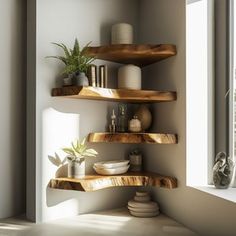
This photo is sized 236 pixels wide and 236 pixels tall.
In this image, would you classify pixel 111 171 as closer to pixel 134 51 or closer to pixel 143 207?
pixel 143 207

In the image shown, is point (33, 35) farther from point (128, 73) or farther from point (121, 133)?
point (121, 133)

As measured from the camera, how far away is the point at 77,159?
1.67 m

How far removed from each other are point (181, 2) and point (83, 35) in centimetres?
61

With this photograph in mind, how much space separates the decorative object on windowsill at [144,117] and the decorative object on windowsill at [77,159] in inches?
14.7

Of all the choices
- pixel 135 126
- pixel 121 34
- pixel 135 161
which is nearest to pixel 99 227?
pixel 135 161

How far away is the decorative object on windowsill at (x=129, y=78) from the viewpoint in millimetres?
1794

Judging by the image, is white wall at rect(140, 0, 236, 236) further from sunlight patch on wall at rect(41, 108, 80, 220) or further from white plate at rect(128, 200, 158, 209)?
sunlight patch on wall at rect(41, 108, 80, 220)

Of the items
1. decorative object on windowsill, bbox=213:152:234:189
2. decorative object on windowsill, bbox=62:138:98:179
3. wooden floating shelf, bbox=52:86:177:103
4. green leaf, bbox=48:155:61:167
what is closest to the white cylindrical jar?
wooden floating shelf, bbox=52:86:177:103

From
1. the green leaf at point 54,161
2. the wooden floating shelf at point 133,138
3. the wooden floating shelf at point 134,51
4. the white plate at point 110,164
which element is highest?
the wooden floating shelf at point 134,51

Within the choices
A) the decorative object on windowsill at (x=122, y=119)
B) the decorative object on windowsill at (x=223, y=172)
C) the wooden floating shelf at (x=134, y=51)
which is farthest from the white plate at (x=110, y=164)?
the wooden floating shelf at (x=134, y=51)

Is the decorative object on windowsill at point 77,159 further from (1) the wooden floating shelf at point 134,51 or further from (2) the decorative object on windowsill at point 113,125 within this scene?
(1) the wooden floating shelf at point 134,51

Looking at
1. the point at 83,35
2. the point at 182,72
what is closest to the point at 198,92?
the point at 182,72

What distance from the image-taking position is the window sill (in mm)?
1329

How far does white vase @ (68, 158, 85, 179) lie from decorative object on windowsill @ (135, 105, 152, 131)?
453mm
